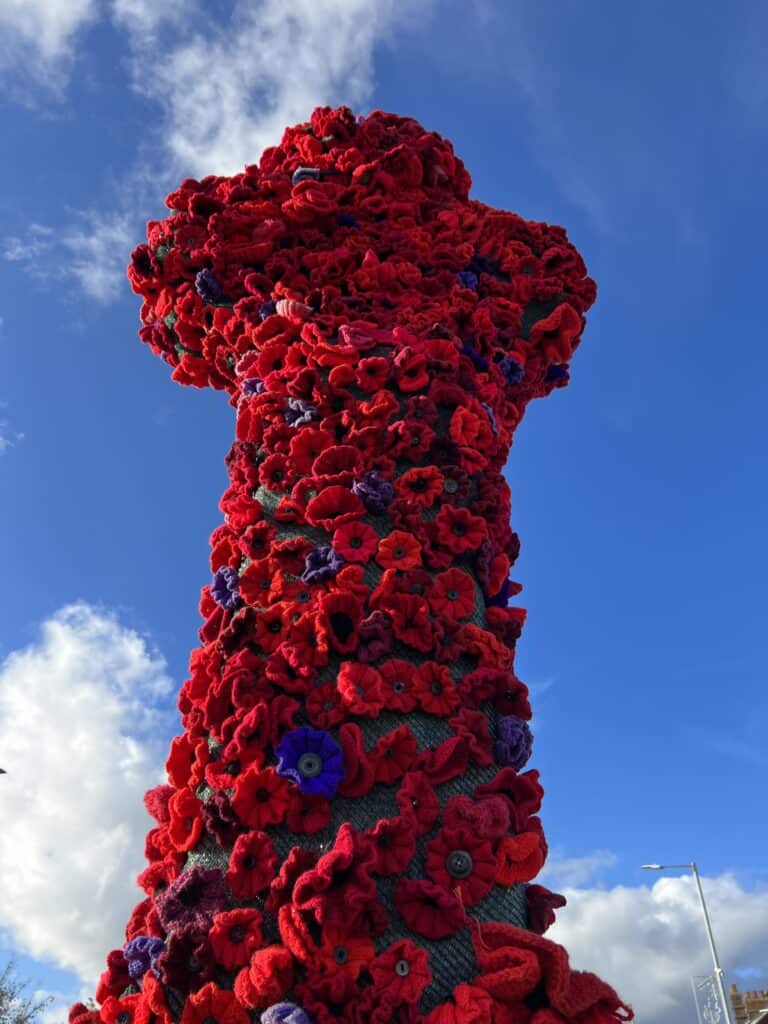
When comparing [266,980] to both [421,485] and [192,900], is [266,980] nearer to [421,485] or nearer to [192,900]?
[192,900]

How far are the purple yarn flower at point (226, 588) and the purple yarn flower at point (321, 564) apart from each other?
0.70 ft

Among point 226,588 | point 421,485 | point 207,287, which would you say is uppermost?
point 207,287

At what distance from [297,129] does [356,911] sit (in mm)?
3120

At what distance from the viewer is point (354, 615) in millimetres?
2291

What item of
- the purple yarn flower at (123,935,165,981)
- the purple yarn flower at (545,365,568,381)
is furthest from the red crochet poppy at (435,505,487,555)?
the purple yarn flower at (123,935,165,981)

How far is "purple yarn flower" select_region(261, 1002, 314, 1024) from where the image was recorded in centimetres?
165

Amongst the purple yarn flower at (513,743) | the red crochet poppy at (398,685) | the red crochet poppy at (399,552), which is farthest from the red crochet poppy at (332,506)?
the purple yarn flower at (513,743)

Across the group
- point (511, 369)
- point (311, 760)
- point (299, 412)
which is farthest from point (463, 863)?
point (511, 369)

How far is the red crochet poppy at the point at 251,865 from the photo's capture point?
1.91m

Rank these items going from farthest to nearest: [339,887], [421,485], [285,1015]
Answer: [421,485], [339,887], [285,1015]

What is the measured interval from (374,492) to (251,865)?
1.06 metres

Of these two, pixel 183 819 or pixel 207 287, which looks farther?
pixel 207 287

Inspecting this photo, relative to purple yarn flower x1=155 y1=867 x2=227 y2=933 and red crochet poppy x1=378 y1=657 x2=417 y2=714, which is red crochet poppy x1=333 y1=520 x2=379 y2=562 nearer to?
red crochet poppy x1=378 y1=657 x2=417 y2=714

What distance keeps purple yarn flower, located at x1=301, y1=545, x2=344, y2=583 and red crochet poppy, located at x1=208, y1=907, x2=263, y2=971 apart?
85cm
